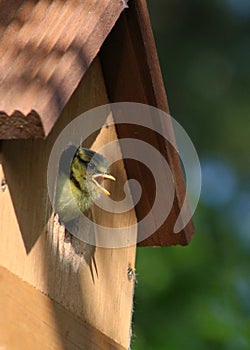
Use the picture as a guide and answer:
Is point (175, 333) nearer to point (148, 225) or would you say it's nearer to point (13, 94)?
point (148, 225)

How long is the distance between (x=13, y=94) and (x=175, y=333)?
3131 millimetres

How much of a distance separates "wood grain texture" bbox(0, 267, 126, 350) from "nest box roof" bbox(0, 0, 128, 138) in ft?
1.52

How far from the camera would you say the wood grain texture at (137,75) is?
10.5 ft

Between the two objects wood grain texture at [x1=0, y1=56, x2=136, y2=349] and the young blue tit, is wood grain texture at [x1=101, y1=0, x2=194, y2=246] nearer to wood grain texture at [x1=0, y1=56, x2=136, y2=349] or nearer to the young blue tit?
wood grain texture at [x1=0, y1=56, x2=136, y2=349]

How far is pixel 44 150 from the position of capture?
2.99 meters

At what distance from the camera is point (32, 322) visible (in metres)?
2.91

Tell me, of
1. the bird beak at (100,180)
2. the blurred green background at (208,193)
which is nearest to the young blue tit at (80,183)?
the bird beak at (100,180)

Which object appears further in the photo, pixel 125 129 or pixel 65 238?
pixel 125 129

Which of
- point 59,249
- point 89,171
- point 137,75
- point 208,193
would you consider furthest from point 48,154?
point 208,193

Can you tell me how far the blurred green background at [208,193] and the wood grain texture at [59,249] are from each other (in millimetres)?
1748

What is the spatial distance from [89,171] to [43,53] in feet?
1.83

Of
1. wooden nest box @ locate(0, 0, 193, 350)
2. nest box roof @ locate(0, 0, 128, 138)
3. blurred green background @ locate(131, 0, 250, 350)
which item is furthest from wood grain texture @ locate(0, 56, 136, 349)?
blurred green background @ locate(131, 0, 250, 350)

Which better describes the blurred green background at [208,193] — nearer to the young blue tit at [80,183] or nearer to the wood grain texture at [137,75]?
the wood grain texture at [137,75]

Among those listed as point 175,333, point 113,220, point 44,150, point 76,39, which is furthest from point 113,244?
point 175,333
